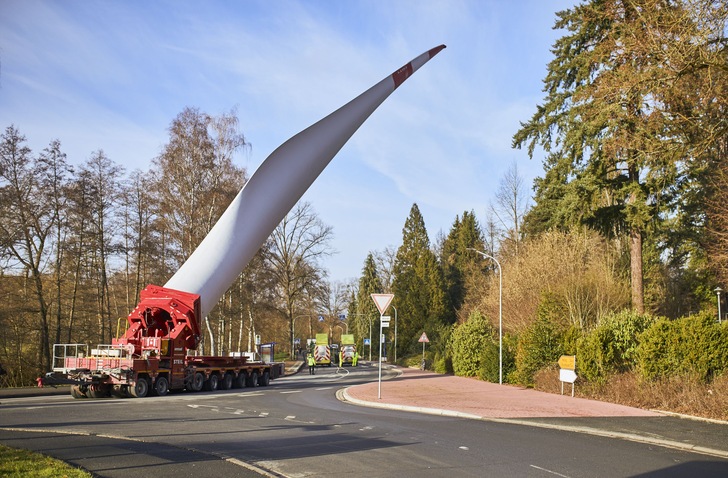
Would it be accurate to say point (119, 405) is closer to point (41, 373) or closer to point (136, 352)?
point (136, 352)

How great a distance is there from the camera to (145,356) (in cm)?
2331

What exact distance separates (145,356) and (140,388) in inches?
43.2

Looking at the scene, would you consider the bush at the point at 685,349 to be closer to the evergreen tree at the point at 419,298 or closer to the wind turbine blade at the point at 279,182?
the wind turbine blade at the point at 279,182

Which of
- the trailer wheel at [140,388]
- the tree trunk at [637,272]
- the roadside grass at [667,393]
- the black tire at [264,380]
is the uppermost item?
the tree trunk at [637,272]

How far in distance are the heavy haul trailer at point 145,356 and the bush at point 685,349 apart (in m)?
14.2

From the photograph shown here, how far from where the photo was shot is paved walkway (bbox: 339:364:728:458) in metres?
12.7

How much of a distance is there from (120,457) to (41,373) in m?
24.3

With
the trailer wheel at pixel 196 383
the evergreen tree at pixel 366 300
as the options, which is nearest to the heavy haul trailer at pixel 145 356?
the trailer wheel at pixel 196 383

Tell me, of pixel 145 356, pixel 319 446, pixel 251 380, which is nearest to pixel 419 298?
pixel 251 380

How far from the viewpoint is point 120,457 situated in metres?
9.50

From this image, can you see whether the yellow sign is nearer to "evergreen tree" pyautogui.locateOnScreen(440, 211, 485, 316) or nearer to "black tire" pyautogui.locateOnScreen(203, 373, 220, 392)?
"black tire" pyautogui.locateOnScreen(203, 373, 220, 392)

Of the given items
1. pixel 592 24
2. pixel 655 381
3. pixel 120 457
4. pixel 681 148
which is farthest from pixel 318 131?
pixel 592 24

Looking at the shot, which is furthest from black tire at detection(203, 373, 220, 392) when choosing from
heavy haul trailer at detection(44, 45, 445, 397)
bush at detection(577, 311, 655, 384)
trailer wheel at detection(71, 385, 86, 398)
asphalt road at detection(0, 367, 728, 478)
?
→ bush at detection(577, 311, 655, 384)

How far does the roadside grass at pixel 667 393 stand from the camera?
16.6 meters
